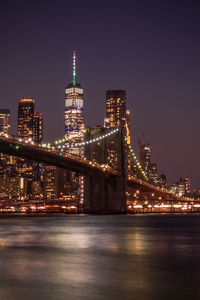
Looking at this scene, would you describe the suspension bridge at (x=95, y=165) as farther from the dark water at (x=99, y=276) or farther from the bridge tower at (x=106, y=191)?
the dark water at (x=99, y=276)

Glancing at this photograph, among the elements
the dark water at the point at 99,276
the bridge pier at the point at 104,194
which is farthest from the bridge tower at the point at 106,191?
the dark water at the point at 99,276

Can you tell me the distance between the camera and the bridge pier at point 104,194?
264 ft

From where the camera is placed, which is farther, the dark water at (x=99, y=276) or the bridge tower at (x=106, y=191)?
the bridge tower at (x=106, y=191)

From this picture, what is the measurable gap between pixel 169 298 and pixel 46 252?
8.41m

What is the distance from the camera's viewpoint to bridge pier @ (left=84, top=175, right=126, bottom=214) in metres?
80.4

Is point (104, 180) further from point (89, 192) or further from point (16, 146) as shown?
point (16, 146)

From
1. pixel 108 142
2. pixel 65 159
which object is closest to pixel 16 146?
pixel 65 159

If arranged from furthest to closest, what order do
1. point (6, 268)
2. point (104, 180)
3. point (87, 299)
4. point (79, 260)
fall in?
1. point (104, 180)
2. point (79, 260)
3. point (6, 268)
4. point (87, 299)

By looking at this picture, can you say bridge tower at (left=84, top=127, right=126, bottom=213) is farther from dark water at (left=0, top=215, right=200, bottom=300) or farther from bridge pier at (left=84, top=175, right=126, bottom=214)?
dark water at (left=0, top=215, right=200, bottom=300)

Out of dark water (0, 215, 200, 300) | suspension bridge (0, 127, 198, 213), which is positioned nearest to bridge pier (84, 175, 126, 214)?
suspension bridge (0, 127, 198, 213)

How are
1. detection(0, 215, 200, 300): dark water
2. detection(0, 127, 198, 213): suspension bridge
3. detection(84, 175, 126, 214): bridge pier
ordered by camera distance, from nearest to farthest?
detection(0, 215, 200, 300): dark water
detection(0, 127, 198, 213): suspension bridge
detection(84, 175, 126, 214): bridge pier

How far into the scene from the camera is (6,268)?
11289mm

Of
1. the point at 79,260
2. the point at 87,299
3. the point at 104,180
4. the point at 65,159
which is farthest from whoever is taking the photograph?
the point at 104,180

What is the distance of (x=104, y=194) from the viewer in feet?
265
